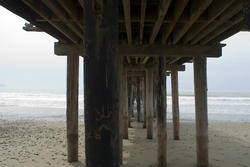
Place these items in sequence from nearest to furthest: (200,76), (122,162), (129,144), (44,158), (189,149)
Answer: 1. (200,76)
2. (122,162)
3. (44,158)
4. (189,149)
5. (129,144)

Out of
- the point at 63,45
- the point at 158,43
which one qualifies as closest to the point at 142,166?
the point at 158,43

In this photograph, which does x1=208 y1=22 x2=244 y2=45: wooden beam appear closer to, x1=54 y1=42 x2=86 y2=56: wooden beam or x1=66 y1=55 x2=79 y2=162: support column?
x1=54 y1=42 x2=86 y2=56: wooden beam

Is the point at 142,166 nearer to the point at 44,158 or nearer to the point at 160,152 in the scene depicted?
the point at 160,152

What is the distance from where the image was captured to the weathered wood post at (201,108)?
5.89m

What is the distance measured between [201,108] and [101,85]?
457 cm

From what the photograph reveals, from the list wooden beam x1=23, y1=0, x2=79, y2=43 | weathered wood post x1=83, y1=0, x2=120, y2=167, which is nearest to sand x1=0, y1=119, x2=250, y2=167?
wooden beam x1=23, y1=0, x2=79, y2=43

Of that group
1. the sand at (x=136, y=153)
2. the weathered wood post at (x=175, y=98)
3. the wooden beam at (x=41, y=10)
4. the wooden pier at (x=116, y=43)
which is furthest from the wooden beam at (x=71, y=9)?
the weathered wood post at (x=175, y=98)

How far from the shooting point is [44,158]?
22.1 feet

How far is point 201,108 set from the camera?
5.89 metres

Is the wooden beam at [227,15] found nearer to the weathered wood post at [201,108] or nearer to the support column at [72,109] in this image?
the weathered wood post at [201,108]

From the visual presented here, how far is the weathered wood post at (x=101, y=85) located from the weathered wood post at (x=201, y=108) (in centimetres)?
441

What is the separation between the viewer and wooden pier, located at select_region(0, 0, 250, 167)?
6.15 feet

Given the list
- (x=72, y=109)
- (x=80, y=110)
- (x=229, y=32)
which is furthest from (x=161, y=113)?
(x=80, y=110)

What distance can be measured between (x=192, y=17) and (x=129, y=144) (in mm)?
5786
